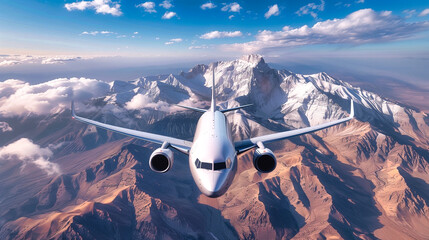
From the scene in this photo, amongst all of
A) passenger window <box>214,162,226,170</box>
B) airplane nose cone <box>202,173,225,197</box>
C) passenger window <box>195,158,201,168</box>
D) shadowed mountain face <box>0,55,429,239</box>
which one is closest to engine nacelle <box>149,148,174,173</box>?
passenger window <box>195,158,201,168</box>

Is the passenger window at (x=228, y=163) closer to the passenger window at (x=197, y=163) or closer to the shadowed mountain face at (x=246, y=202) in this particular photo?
the passenger window at (x=197, y=163)

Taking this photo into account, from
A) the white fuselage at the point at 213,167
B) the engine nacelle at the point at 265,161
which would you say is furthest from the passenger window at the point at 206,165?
the engine nacelle at the point at 265,161

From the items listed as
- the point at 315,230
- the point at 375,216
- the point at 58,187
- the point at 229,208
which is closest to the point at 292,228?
the point at 315,230

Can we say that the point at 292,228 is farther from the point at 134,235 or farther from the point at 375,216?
the point at 134,235

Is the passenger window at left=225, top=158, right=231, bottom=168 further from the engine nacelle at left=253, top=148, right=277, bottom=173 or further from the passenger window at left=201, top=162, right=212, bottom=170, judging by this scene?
the engine nacelle at left=253, top=148, right=277, bottom=173

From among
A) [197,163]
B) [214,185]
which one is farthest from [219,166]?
[197,163]

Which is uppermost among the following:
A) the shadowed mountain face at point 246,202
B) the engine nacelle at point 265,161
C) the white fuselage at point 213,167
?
the white fuselage at point 213,167

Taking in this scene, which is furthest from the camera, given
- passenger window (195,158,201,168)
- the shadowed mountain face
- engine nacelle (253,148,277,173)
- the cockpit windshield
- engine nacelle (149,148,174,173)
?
the shadowed mountain face

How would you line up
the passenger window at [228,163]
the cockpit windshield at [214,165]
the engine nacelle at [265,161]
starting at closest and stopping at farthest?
the cockpit windshield at [214,165], the passenger window at [228,163], the engine nacelle at [265,161]

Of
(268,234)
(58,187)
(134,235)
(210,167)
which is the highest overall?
(210,167)

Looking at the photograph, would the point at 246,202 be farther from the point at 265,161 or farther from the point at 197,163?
the point at 197,163

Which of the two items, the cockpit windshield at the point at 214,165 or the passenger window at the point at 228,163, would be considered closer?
the cockpit windshield at the point at 214,165
